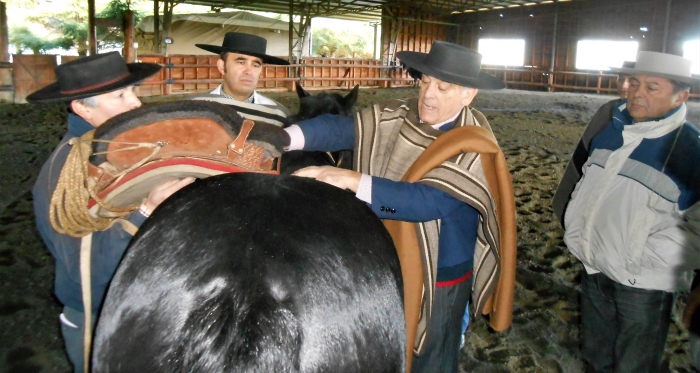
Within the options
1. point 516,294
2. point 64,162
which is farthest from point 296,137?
point 516,294

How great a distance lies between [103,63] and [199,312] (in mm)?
1008

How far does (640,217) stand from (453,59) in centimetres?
115

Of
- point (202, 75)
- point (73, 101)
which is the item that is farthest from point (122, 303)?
point (202, 75)

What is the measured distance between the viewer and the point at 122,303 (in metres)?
Answer: 0.92

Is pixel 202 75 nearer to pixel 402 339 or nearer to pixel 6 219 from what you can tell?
pixel 6 219

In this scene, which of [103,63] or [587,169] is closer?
[103,63]

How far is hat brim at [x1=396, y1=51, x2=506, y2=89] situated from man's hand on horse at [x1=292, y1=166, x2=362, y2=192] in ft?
1.74

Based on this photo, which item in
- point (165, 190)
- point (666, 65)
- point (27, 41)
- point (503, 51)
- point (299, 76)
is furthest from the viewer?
point (503, 51)

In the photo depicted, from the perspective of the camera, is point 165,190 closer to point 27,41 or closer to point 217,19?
point 217,19

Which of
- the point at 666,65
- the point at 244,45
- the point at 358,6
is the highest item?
the point at 358,6

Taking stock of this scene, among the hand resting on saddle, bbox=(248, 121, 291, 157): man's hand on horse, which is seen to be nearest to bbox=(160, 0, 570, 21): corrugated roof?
bbox=(248, 121, 291, 157): man's hand on horse

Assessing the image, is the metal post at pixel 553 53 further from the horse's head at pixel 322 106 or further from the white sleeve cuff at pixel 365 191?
the white sleeve cuff at pixel 365 191

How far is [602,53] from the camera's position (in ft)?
62.3

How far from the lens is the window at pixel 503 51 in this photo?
72.4ft
